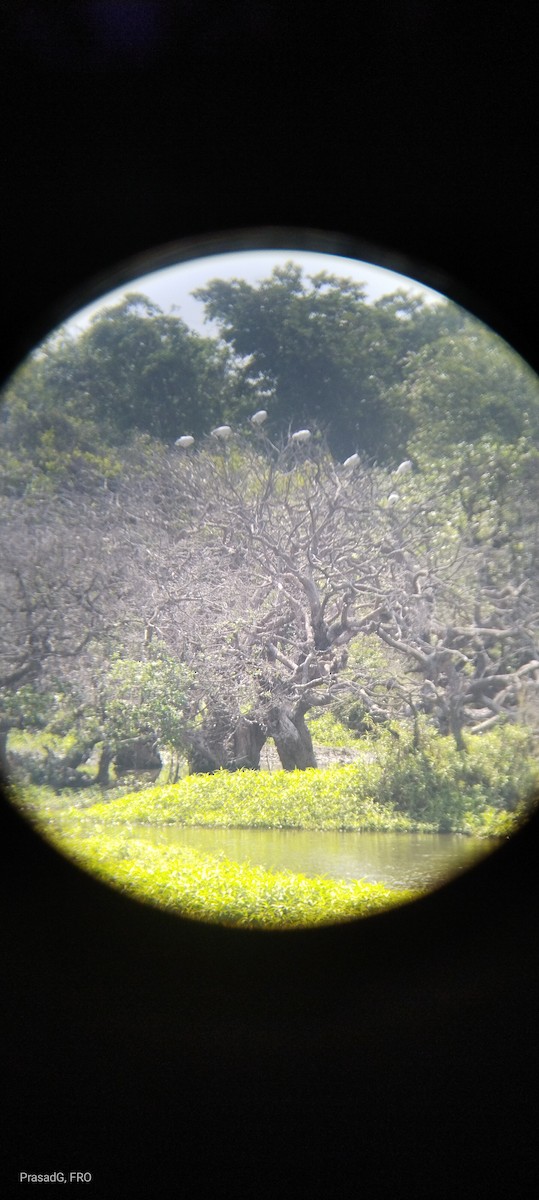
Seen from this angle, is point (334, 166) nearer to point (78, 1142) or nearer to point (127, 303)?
point (78, 1142)

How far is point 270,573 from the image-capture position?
619 cm

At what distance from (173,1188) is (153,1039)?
28 centimetres

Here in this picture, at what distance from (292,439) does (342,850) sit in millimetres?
2877

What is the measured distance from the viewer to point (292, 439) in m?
6.33

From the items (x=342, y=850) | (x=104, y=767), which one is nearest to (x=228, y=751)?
(x=104, y=767)

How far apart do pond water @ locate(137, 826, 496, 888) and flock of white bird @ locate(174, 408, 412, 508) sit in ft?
7.61

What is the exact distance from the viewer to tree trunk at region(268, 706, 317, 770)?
616 centimetres

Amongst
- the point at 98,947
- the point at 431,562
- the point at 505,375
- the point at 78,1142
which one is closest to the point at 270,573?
the point at 431,562

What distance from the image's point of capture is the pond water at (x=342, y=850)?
5.38 metres

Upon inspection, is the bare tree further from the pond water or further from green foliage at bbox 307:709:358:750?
the pond water

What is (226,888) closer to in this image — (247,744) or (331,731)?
(247,744)

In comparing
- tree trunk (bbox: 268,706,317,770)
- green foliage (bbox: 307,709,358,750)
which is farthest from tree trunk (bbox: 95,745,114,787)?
green foliage (bbox: 307,709,358,750)

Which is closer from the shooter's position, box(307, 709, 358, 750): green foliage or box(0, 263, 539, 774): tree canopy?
box(0, 263, 539, 774): tree canopy

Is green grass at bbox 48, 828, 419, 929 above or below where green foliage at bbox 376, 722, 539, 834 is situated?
below
